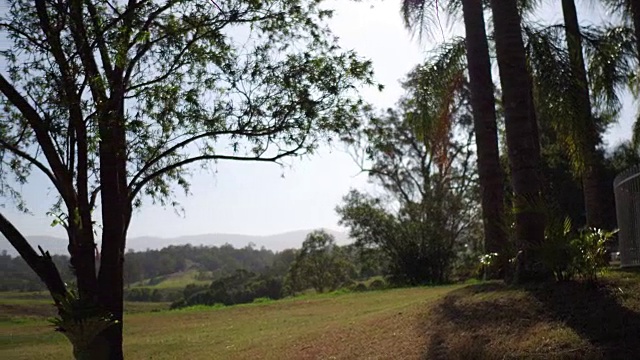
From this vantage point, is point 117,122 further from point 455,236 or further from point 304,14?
point 455,236

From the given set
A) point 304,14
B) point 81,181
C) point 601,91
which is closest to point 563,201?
point 601,91

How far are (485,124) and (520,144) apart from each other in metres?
3.36

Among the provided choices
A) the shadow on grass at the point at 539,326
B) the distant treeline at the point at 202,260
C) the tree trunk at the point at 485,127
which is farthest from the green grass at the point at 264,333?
the distant treeline at the point at 202,260

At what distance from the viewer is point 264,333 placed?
42.7ft

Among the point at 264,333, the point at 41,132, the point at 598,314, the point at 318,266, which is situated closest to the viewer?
the point at 598,314

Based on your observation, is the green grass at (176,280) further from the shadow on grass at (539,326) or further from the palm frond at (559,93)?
the shadow on grass at (539,326)

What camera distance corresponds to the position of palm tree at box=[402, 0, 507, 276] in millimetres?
12070

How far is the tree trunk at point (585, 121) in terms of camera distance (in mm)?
12234

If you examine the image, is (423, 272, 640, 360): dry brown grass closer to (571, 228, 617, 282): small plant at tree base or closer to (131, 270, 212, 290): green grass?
(571, 228, 617, 282): small plant at tree base

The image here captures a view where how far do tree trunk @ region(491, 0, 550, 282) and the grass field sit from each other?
0.55 m

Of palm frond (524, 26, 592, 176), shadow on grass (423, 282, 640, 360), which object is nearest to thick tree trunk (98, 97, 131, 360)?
shadow on grass (423, 282, 640, 360)

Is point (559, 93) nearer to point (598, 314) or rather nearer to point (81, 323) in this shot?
point (598, 314)

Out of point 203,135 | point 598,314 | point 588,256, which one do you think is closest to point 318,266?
point 203,135

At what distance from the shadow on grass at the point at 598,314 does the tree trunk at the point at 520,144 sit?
0.70m
